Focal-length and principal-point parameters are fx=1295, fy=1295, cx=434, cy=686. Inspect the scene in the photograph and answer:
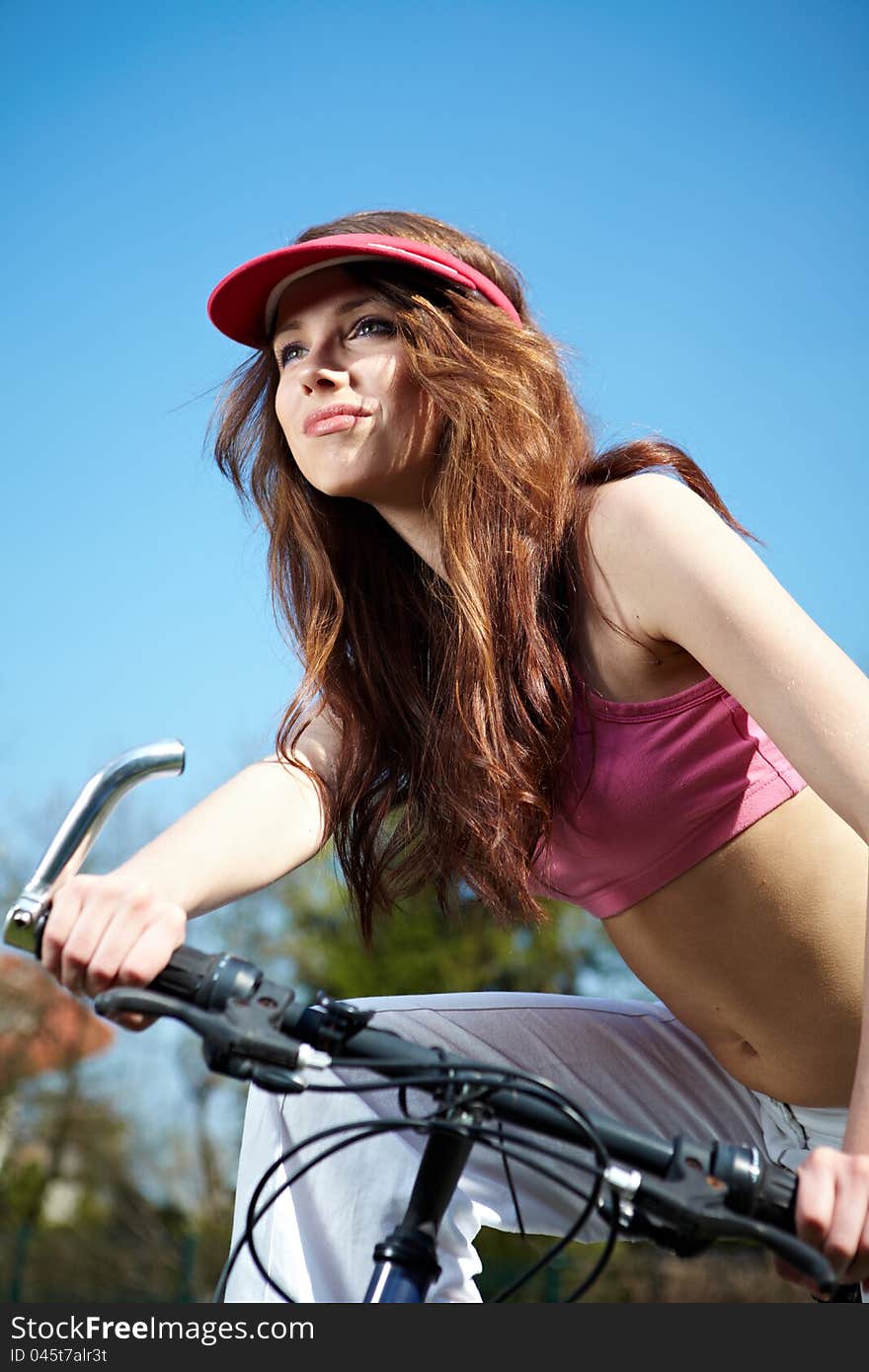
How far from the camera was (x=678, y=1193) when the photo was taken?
3.72 ft

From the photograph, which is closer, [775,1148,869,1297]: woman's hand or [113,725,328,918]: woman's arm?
[775,1148,869,1297]: woman's hand

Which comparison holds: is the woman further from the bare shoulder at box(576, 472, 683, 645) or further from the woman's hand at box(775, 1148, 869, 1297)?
the woman's hand at box(775, 1148, 869, 1297)

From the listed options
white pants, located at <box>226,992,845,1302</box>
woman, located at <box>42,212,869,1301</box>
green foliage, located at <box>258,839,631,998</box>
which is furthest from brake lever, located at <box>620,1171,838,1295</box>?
green foliage, located at <box>258,839,631,998</box>

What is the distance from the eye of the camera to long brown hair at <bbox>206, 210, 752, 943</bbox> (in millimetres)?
2135

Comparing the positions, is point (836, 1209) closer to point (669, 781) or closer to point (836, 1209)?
point (836, 1209)

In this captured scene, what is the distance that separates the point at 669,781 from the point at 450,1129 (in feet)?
3.28

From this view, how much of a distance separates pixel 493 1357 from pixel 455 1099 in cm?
31

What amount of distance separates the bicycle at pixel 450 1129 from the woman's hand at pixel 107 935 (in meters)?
0.03

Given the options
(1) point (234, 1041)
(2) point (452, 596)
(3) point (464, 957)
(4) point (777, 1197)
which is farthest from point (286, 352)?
(3) point (464, 957)

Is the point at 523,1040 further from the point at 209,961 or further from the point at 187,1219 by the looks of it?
the point at 187,1219

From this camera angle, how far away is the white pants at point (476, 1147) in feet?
6.36

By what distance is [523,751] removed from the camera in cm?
211

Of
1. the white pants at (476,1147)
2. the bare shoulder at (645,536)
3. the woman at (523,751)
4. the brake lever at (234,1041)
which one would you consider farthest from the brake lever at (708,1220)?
the bare shoulder at (645,536)

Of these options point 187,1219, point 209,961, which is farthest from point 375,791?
point 187,1219
